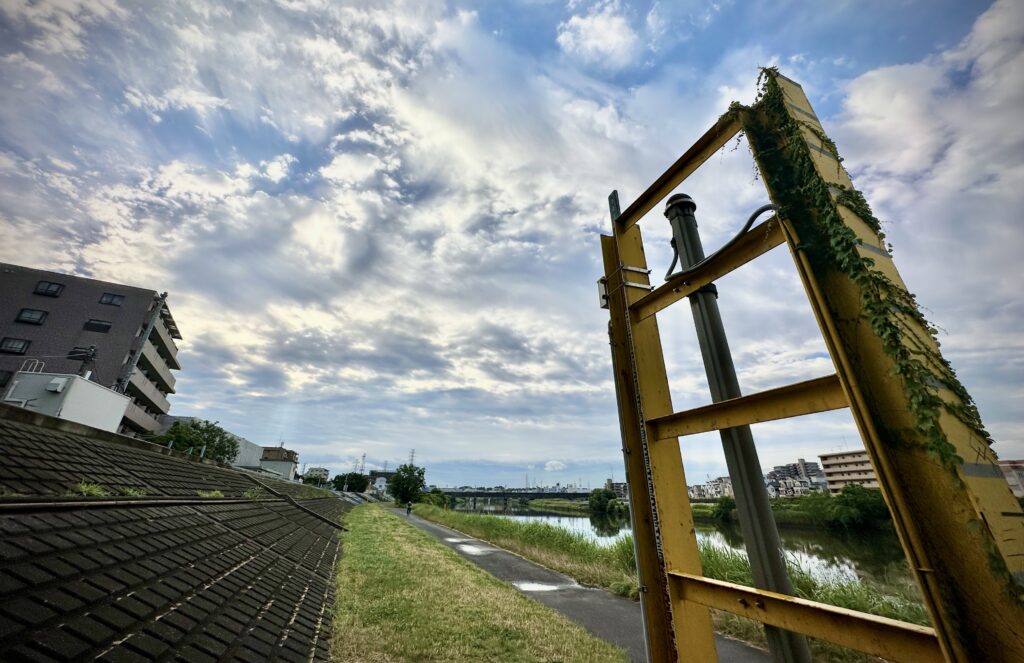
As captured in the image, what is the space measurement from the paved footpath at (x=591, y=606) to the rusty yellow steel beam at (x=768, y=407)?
4182mm

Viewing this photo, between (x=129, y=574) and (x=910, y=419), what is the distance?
454 centimetres

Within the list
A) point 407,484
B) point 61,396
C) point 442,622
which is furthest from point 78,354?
point 442,622

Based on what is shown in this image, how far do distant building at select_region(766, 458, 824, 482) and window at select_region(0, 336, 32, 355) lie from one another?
13499 centimetres

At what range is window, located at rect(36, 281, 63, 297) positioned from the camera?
3083 centimetres

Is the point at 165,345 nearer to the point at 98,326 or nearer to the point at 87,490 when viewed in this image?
the point at 98,326

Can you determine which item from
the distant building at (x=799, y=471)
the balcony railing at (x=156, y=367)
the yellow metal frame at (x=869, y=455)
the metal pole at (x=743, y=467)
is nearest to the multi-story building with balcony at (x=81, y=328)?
the balcony railing at (x=156, y=367)

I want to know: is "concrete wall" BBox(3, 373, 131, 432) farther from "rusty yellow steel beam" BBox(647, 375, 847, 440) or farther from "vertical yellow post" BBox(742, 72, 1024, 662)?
"vertical yellow post" BBox(742, 72, 1024, 662)

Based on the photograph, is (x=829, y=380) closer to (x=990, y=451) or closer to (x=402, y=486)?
(x=990, y=451)

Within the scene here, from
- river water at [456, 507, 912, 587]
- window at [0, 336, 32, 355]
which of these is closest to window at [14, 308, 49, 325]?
window at [0, 336, 32, 355]

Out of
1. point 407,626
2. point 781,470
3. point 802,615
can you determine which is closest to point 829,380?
point 802,615

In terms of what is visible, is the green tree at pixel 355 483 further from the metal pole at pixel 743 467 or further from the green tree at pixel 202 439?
the metal pole at pixel 743 467

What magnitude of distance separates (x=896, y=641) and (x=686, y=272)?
7.28 ft

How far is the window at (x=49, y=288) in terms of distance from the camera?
30.8m

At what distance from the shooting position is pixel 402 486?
157 ft
